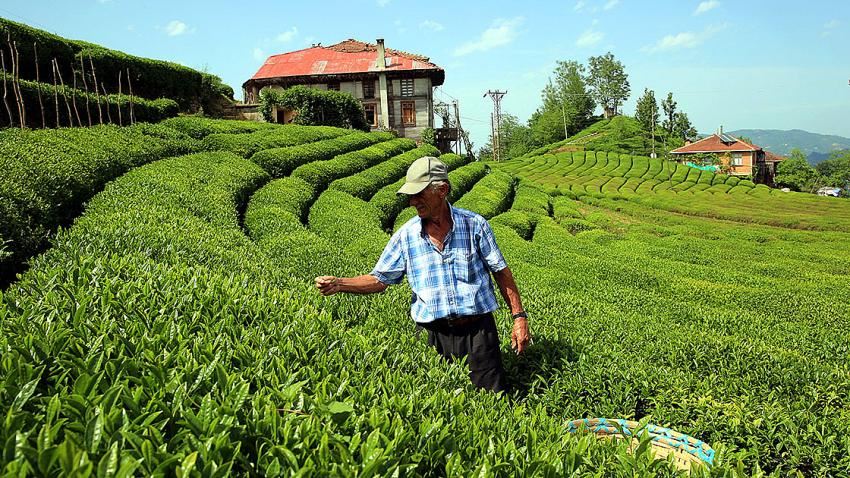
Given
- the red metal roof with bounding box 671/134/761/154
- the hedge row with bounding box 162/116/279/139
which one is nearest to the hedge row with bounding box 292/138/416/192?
the hedge row with bounding box 162/116/279/139

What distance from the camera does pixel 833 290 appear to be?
13750 millimetres

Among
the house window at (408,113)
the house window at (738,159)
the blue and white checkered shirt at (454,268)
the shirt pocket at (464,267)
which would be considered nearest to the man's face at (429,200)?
the blue and white checkered shirt at (454,268)

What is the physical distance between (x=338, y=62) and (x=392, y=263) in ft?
149

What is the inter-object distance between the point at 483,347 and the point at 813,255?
21556 millimetres

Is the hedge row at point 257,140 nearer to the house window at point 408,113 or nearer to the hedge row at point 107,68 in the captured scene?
the hedge row at point 107,68

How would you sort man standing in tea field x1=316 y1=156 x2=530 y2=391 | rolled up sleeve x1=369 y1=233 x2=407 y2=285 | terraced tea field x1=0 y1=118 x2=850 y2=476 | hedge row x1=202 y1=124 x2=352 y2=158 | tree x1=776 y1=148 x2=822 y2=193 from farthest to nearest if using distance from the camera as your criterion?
tree x1=776 y1=148 x2=822 y2=193, hedge row x1=202 y1=124 x2=352 y2=158, rolled up sleeve x1=369 y1=233 x2=407 y2=285, man standing in tea field x1=316 y1=156 x2=530 y2=391, terraced tea field x1=0 y1=118 x2=850 y2=476

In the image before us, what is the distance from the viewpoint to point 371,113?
44875 millimetres

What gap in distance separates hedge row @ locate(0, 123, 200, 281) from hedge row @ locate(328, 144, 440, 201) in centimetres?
612

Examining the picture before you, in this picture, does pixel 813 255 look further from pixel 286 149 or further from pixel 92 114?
pixel 92 114

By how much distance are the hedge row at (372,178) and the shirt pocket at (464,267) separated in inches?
605

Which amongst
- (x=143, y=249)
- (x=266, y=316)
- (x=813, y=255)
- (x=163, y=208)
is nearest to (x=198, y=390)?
(x=266, y=316)

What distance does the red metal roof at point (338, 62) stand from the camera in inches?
1738

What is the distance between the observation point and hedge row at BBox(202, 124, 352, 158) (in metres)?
21.4

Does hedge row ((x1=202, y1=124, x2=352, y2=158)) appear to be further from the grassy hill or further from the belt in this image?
the grassy hill
